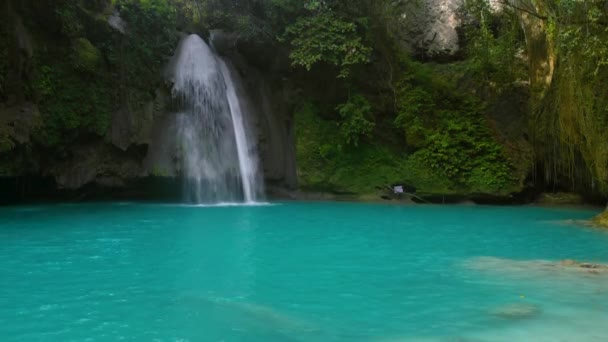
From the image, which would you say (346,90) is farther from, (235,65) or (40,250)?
(40,250)

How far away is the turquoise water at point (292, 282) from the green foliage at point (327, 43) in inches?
327

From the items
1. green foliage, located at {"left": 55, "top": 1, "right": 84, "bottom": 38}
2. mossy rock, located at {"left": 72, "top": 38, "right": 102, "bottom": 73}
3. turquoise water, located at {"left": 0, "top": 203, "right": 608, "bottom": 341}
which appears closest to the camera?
turquoise water, located at {"left": 0, "top": 203, "right": 608, "bottom": 341}

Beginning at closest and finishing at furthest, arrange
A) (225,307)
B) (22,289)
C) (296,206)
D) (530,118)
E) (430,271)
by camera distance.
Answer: (225,307)
(22,289)
(430,271)
(296,206)
(530,118)

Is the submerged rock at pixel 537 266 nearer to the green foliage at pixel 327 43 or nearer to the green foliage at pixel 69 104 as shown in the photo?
the green foliage at pixel 327 43

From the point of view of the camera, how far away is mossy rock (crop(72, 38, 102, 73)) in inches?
→ 639

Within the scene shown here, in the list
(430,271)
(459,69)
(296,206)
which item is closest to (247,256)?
(430,271)

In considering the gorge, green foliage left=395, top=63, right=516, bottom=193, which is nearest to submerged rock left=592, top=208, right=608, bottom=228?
the gorge

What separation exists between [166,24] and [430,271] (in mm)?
14423

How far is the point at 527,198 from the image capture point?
18.1 m

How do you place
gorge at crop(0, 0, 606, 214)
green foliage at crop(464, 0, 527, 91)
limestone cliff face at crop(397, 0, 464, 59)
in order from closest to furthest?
gorge at crop(0, 0, 606, 214) → green foliage at crop(464, 0, 527, 91) → limestone cliff face at crop(397, 0, 464, 59)

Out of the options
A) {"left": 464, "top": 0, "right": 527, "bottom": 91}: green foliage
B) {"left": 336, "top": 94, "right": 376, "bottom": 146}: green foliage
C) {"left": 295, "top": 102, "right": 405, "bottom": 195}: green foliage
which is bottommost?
{"left": 295, "top": 102, "right": 405, "bottom": 195}: green foliage

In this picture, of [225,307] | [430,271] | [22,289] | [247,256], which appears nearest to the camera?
[225,307]

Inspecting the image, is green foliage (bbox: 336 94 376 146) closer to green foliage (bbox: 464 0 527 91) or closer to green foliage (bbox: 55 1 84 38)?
green foliage (bbox: 464 0 527 91)

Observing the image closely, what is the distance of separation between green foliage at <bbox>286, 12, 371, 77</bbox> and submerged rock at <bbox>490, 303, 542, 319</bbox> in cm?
1389
